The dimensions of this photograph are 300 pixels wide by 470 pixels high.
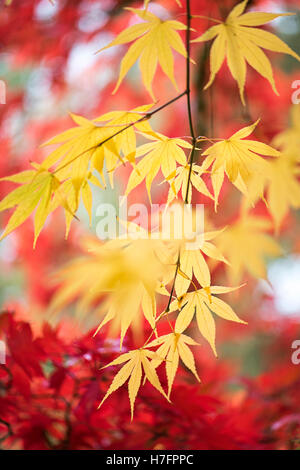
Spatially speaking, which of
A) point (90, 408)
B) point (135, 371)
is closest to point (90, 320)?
point (90, 408)

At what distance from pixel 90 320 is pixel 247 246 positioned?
1.37 meters

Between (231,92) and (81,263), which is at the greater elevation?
(231,92)

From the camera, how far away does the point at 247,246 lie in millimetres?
588

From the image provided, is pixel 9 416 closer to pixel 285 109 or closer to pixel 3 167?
pixel 3 167

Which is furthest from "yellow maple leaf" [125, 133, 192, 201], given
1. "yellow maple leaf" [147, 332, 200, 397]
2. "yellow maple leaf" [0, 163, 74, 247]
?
"yellow maple leaf" [147, 332, 200, 397]

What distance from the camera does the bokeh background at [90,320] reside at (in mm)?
866

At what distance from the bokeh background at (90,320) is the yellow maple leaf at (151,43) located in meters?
0.21

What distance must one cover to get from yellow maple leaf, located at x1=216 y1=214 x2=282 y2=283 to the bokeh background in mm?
33

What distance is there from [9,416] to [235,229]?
2.22 ft

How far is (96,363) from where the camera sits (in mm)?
862

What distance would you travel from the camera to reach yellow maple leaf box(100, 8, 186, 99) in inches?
21.4

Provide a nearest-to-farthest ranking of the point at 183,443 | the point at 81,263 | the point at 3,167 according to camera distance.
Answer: the point at 81,263 < the point at 183,443 < the point at 3,167

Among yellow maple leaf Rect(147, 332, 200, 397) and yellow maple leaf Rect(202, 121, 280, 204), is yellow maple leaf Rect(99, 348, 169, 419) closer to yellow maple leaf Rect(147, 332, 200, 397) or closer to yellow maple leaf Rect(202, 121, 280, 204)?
yellow maple leaf Rect(147, 332, 200, 397)

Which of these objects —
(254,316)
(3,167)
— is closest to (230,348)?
(254,316)
